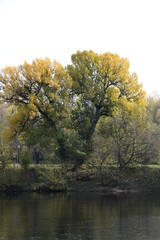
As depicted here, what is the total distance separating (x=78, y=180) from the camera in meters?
49.7

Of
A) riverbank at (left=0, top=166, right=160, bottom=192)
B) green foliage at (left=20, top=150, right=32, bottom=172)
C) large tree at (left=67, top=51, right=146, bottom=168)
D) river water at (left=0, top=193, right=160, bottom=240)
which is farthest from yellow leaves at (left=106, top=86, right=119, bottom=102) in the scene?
river water at (left=0, top=193, right=160, bottom=240)

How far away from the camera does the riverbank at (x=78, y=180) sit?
47.9 m

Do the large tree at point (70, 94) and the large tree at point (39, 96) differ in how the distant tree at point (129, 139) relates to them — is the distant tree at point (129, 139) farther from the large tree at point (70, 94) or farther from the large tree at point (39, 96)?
the large tree at point (39, 96)

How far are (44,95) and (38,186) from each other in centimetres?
1102

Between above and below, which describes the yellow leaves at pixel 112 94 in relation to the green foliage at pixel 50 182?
above

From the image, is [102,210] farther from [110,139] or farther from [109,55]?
[109,55]

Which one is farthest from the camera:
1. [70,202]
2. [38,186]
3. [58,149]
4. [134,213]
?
[58,149]

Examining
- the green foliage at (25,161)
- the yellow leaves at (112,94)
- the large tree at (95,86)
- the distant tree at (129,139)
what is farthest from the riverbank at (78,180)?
the yellow leaves at (112,94)

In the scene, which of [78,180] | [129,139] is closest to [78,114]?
[129,139]

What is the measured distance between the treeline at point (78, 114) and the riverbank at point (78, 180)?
3.82ft

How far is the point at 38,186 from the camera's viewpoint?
47781 mm

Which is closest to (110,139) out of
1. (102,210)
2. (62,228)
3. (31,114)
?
(31,114)

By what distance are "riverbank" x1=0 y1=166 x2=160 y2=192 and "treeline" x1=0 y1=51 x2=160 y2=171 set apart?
45.8 inches

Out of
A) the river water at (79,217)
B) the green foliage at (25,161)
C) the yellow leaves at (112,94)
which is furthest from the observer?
the yellow leaves at (112,94)
